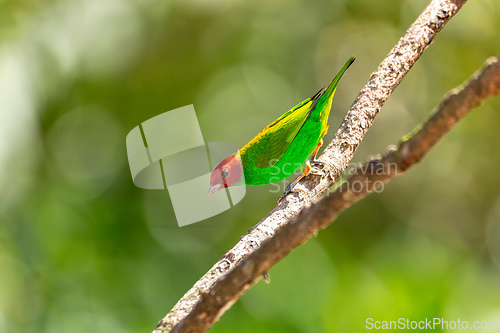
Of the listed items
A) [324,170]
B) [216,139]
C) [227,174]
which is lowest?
[324,170]

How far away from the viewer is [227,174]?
322 cm

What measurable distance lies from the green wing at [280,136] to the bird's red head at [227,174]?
15 centimetres

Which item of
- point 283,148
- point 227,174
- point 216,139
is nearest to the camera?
point 283,148

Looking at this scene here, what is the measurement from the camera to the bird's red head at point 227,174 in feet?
10.5

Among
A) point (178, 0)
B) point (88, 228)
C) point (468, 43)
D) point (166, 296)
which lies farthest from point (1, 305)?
point (468, 43)

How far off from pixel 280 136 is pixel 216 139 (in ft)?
6.46

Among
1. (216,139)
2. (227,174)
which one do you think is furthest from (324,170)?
(216,139)

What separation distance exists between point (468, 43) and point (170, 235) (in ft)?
13.2

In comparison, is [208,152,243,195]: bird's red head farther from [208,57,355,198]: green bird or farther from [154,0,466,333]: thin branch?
[154,0,466,333]: thin branch

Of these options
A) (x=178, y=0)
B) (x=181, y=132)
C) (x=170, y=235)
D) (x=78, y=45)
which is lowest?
(x=170, y=235)

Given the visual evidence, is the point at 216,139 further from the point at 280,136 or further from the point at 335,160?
the point at 335,160

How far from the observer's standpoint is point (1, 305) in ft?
13.9

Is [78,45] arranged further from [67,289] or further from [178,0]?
[67,289]

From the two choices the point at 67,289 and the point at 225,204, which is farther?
the point at 225,204
